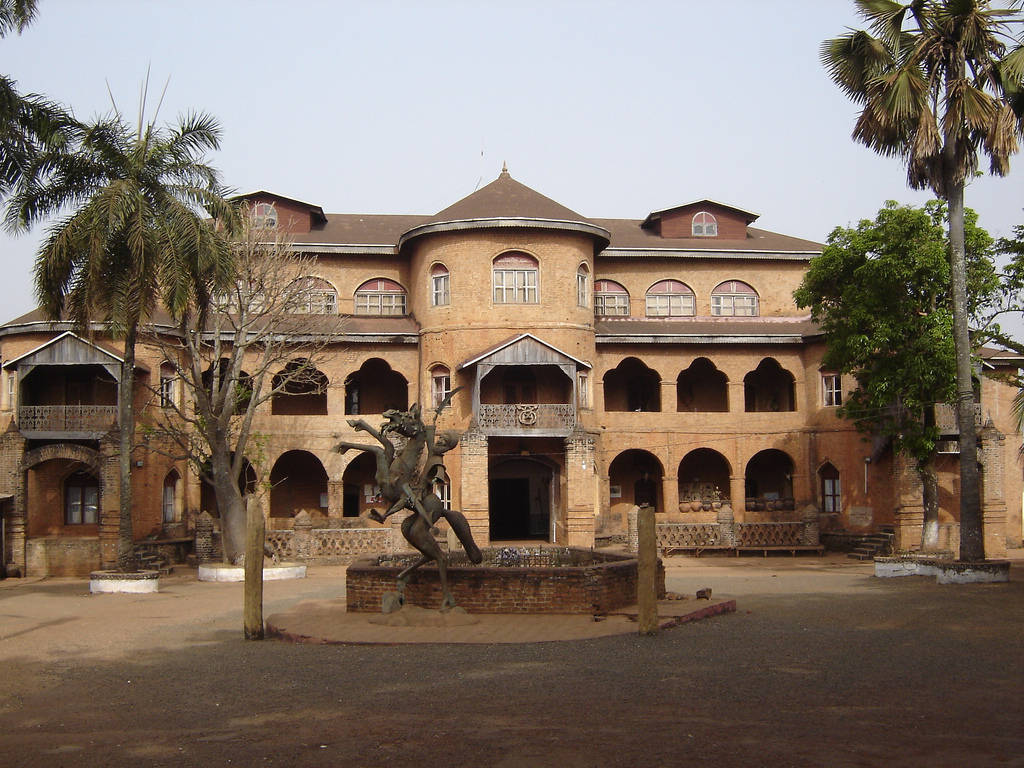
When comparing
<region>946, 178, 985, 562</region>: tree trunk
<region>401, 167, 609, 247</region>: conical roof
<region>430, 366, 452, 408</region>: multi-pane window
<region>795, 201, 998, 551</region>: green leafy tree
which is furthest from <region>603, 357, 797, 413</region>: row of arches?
<region>946, 178, 985, 562</region>: tree trunk

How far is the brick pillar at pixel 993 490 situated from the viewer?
1193 inches

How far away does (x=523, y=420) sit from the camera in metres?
31.4

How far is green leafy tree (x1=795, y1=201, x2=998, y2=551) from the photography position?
25.3 metres

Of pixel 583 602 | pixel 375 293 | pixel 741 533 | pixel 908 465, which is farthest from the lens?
pixel 375 293

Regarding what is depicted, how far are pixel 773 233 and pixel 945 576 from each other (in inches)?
843

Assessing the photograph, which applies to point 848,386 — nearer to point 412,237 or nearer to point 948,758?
point 412,237

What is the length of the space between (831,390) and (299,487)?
17825 millimetres

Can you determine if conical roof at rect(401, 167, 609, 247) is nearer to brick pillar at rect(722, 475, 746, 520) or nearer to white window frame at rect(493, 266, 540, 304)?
white window frame at rect(493, 266, 540, 304)

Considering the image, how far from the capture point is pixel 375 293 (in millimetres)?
36125

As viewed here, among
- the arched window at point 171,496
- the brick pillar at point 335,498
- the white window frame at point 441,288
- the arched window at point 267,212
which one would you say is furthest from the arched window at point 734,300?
the arched window at point 171,496

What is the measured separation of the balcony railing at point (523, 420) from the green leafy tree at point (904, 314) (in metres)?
8.12

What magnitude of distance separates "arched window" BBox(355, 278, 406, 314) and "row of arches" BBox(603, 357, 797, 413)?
7.56 m

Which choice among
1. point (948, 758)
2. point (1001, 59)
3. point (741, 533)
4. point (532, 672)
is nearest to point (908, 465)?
point (741, 533)

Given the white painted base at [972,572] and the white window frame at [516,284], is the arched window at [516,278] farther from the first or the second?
the white painted base at [972,572]
